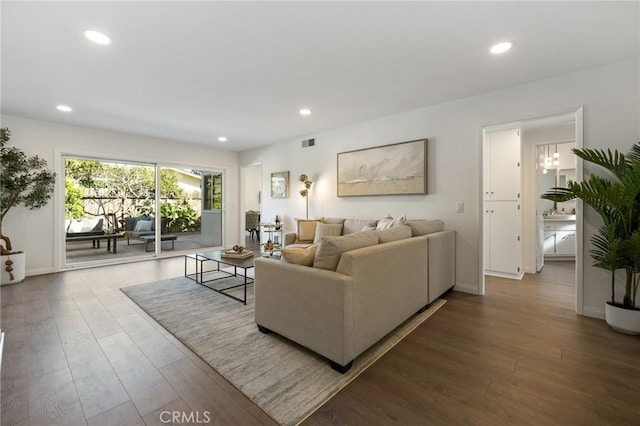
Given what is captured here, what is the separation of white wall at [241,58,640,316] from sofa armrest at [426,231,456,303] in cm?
14

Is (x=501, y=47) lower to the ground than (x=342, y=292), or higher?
higher

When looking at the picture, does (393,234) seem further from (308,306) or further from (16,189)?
(16,189)

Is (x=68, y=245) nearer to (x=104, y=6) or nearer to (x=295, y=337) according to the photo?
(x=104, y=6)

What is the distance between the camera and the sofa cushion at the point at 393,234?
8.13ft

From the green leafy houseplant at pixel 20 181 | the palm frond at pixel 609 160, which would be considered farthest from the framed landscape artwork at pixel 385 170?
the green leafy houseplant at pixel 20 181

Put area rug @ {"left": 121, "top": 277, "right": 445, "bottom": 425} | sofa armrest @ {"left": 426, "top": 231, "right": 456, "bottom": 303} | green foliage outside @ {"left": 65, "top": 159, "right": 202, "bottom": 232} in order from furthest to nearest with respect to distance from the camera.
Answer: green foliage outside @ {"left": 65, "top": 159, "right": 202, "bottom": 232}, sofa armrest @ {"left": 426, "top": 231, "right": 456, "bottom": 303}, area rug @ {"left": 121, "top": 277, "right": 445, "bottom": 425}

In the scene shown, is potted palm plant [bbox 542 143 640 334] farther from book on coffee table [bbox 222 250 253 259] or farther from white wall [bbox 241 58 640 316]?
book on coffee table [bbox 222 250 253 259]

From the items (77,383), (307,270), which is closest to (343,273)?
(307,270)

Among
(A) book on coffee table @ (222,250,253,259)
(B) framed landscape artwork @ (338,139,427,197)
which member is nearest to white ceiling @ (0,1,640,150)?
(B) framed landscape artwork @ (338,139,427,197)

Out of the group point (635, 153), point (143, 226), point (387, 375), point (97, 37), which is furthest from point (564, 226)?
point (143, 226)

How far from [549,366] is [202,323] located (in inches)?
109

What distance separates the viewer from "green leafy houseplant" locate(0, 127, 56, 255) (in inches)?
152

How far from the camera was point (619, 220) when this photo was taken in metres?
2.37

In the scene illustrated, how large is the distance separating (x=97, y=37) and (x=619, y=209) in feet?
14.9
